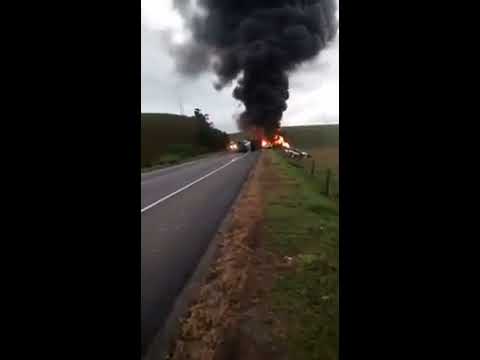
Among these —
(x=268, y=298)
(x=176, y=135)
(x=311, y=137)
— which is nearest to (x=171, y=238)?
(x=268, y=298)

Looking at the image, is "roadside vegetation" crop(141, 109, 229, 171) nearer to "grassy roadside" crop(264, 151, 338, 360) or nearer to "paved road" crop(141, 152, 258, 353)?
"paved road" crop(141, 152, 258, 353)

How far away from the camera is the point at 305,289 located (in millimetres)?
3855

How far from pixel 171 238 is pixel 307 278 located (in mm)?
2840

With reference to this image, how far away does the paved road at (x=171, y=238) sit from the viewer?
145 inches

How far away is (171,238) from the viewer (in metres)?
6.32

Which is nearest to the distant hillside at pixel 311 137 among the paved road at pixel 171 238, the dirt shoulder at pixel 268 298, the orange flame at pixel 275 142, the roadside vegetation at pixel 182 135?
the roadside vegetation at pixel 182 135

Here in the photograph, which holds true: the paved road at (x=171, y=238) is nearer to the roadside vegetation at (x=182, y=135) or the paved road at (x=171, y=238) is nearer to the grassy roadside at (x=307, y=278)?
the grassy roadside at (x=307, y=278)

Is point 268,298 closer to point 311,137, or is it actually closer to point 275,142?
point 275,142

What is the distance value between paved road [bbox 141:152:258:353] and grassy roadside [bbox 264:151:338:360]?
1033 mm
